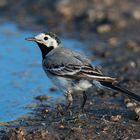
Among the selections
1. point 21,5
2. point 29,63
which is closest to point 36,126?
point 29,63

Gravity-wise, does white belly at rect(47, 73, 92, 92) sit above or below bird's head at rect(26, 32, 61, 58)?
below

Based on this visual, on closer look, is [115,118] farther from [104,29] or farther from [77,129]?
[104,29]

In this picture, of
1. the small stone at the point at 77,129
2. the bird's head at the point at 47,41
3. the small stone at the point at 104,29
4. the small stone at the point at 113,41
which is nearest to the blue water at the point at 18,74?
the small stone at the point at 113,41

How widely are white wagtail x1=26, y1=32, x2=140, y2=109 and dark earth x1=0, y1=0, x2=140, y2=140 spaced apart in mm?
372

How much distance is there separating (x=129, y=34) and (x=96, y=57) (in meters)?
1.98

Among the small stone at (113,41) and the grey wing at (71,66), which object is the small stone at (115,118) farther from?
the small stone at (113,41)

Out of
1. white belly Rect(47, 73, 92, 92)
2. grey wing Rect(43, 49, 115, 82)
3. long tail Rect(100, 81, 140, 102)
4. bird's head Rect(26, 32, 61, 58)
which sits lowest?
long tail Rect(100, 81, 140, 102)

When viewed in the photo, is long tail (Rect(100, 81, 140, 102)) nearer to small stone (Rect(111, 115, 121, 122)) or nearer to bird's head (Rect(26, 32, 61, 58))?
small stone (Rect(111, 115, 121, 122))

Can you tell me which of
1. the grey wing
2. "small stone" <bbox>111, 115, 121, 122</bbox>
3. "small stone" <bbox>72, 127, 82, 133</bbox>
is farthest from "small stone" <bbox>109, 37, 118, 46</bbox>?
"small stone" <bbox>72, 127, 82, 133</bbox>

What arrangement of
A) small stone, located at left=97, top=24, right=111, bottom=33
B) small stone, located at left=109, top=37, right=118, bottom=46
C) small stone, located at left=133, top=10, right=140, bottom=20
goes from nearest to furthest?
small stone, located at left=109, top=37, right=118, bottom=46 < small stone, located at left=97, top=24, right=111, bottom=33 < small stone, located at left=133, top=10, right=140, bottom=20

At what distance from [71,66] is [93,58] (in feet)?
13.5

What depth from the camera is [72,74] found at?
9234 mm

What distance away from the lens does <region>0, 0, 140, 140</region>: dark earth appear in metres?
8.61

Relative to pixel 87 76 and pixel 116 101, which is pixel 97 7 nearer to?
pixel 116 101
